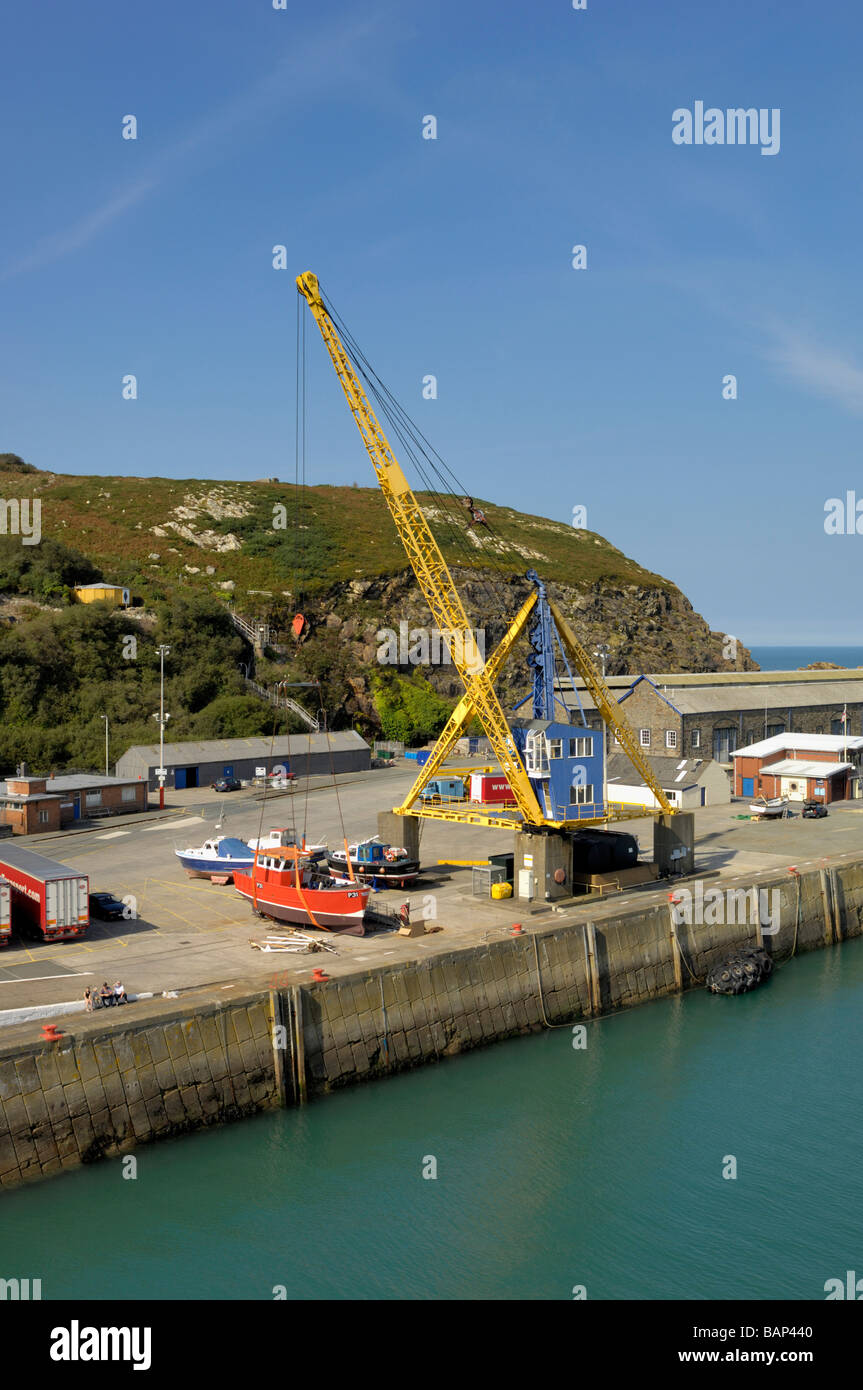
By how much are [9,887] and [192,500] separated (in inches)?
4513

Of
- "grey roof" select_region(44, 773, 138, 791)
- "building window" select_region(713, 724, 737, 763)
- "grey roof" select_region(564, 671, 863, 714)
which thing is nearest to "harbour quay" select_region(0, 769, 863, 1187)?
"grey roof" select_region(44, 773, 138, 791)

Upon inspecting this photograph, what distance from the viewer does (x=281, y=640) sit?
106438 mm

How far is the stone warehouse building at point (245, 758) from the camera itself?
226ft

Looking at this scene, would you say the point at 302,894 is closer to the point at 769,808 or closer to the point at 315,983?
the point at 315,983

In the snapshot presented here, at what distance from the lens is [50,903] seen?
1321 inches

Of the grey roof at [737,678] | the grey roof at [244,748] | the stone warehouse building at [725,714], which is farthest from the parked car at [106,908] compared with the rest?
the grey roof at [737,678]

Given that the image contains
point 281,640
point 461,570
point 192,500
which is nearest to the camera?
point 281,640

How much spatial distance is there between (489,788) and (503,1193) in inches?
1103

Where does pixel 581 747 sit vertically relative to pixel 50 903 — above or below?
above

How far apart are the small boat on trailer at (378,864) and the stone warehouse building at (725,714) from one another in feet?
113

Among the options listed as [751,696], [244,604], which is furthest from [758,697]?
[244,604]
